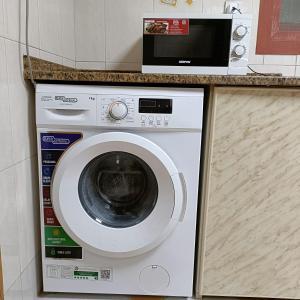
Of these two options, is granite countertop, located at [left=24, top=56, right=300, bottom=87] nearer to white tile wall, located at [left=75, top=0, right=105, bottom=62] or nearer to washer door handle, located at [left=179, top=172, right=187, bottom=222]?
washer door handle, located at [left=179, top=172, right=187, bottom=222]

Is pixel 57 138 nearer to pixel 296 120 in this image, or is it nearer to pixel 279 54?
pixel 296 120

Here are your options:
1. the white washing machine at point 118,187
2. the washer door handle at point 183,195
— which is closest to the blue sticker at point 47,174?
the white washing machine at point 118,187

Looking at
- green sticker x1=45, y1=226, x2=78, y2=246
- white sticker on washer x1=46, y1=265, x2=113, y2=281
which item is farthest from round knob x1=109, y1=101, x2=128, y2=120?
white sticker on washer x1=46, y1=265, x2=113, y2=281

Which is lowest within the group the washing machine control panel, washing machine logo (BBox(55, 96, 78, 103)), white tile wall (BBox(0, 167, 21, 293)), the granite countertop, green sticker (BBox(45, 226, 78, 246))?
green sticker (BBox(45, 226, 78, 246))

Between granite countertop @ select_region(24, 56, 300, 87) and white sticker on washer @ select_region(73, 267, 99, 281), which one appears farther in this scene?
white sticker on washer @ select_region(73, 267, 99, 281)

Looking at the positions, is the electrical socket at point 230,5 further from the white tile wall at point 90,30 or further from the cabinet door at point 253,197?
the cabinet door at point 253,197

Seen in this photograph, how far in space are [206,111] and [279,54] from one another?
3.15 feet

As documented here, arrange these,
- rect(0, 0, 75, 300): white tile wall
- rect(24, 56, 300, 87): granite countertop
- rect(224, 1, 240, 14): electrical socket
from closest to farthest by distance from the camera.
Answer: rect(0, 0, 75, 300): white tile wall, rect(24, 56, 300, 87): granite countertop, rect(224, 1, 240, 14): electrical socket

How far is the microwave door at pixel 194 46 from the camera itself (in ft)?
4.00

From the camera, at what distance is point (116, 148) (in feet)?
3.36

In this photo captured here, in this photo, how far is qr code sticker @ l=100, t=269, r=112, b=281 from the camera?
1.14 meters

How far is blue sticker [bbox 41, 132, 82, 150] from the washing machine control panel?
4.8 inches

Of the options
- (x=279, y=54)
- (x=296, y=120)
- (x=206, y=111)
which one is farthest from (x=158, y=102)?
(x=279, y=54)

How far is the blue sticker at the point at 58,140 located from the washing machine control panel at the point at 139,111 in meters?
0.12
